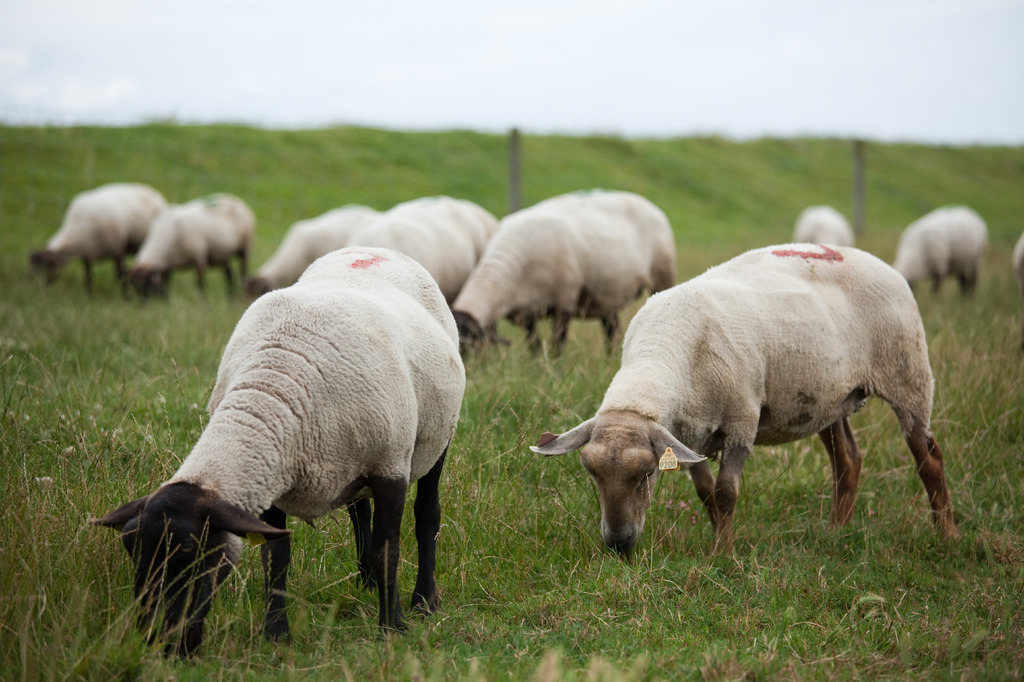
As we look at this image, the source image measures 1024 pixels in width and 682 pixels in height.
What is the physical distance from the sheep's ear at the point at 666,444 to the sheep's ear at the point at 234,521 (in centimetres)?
172

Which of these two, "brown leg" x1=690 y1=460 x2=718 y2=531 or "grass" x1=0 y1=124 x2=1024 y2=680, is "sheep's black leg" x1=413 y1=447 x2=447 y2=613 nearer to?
"grass" x1=0 y1=124 x2=1024 y2=680

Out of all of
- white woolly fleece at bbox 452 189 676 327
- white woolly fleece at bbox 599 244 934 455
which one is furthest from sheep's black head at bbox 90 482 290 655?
white woolly fleece at bbox 452 189 676 327

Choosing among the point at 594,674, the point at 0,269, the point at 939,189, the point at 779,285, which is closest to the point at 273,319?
the point at 594,674

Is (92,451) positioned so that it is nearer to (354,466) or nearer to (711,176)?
(354,466)

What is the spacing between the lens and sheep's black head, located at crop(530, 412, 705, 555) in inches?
145

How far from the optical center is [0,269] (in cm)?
1354

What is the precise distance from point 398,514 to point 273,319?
891 millimetres

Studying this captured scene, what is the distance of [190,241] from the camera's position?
543 inches

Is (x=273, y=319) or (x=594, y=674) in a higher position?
(x=273, y=319)

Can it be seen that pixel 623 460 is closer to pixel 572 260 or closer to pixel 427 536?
pixel 427 536

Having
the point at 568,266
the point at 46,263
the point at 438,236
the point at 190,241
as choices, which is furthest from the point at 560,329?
the point at 46,263

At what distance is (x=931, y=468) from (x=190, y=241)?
39.2 feet

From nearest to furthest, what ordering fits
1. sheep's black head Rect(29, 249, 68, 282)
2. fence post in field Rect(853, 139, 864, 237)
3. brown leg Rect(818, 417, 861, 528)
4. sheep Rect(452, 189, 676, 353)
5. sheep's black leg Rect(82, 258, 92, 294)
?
brown leg Rect(818, 417, 861, 528) → sheep Rect(452, 189, 676, 353) → sheep's black head Rect(29, 249, 68, 282) → sheep's black leg Rect(82, 258, 92, 294) → fence post in field Rect(853, 139, 864, 237)

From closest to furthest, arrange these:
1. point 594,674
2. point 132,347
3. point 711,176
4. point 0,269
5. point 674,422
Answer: point 594,674, point 674,422, point 132,347, point 0,269, point 711,176
